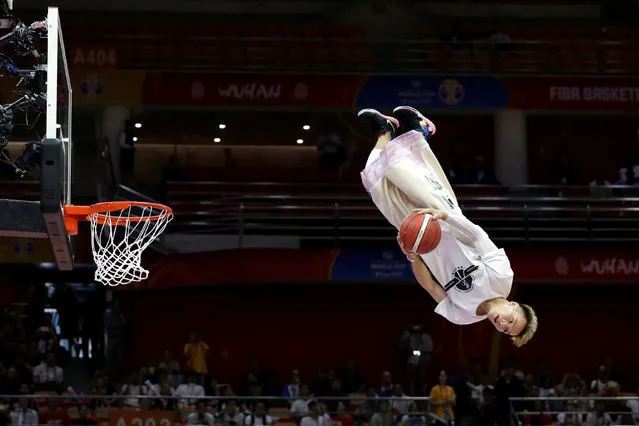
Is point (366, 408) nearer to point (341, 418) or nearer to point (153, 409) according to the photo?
point (341, 418)

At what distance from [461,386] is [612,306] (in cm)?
670

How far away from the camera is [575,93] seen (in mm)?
22375

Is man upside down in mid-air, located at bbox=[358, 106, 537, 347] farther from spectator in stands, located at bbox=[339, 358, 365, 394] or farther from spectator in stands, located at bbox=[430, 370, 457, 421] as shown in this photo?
spectator in stands, located at bbox=[339, 358, 365, 394]

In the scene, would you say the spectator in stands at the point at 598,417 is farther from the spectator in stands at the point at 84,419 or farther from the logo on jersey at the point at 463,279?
the logo on jersey at the point at 463,279

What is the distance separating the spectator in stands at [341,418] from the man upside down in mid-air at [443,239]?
8.07 metres

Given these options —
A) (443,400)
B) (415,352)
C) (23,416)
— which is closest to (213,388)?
(23,416)

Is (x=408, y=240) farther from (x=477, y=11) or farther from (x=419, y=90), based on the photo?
(x=477, y=11)

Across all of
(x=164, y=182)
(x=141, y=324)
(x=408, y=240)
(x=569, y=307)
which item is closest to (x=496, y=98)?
(x=569, y=307)

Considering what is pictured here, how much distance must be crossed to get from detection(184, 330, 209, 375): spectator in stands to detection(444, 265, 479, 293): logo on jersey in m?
11.7

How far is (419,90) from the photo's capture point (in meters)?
21.8

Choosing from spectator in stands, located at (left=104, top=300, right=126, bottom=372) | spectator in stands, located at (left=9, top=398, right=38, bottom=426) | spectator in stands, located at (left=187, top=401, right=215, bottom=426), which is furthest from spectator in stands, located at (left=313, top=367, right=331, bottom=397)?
spectator in stands, located at (left=9, top=398, right=38, bottom=426)

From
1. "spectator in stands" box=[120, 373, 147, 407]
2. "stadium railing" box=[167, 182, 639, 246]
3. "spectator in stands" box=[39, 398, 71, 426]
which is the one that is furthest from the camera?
"stadium railing" box=[167, 182, 639, 246]

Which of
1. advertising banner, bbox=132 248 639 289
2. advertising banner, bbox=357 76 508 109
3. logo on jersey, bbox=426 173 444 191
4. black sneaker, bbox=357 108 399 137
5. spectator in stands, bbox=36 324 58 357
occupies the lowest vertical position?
spectator in stands, bbox=36 324 58 357

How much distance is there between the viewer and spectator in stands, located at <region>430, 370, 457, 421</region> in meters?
17.6
